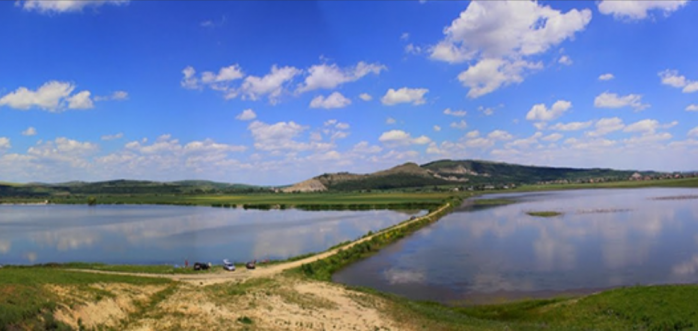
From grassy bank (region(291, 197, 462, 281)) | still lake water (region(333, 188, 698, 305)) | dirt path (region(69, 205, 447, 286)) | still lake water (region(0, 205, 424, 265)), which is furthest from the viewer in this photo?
still lake water (region(0, 205, 424, 265))

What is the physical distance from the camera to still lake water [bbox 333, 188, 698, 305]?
142 ft

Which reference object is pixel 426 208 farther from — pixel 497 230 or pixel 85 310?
pixel 85 310

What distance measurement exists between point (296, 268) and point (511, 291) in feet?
70.2

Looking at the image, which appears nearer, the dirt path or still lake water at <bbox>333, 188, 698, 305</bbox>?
the dirt path

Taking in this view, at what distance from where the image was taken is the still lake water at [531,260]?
43.4 metres

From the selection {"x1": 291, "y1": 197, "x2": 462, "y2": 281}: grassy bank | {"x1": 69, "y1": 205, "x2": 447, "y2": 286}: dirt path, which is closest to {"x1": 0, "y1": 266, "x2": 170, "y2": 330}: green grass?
{"x1": 69, "y1": 205, "x2": 447, "y2": 286}: dirt path

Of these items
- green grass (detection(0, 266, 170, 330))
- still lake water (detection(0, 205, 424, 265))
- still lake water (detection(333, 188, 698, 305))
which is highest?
green grass (detection(0, 266, 170, 330))

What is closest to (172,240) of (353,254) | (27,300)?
(353,254)

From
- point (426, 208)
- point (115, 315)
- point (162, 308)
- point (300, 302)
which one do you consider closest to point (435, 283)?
point (300, 302)

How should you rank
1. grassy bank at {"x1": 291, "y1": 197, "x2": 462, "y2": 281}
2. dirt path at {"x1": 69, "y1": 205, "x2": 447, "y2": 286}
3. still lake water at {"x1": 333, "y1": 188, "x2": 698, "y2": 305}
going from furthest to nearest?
grassy bank at {"x1": 291, "y1": 197, "x2": 462, "y2": 281}
still lake water at {"x1": 333, "y1": 188, "x2": 698, "y2": 305}
dirt path at {"x1": 69, "y1": 205, "x2": 447, "y2": 286}

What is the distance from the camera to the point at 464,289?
4338 cm

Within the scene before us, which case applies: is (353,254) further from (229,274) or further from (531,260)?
(531,260)

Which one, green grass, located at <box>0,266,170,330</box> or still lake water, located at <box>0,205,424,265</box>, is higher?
green grass, located at <box>0,266,170,330</box>

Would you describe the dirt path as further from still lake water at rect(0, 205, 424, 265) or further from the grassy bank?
still lake water at rect(0, 205, 424, 265)
